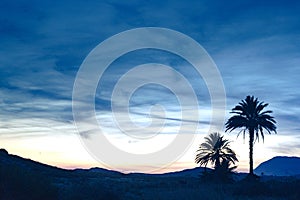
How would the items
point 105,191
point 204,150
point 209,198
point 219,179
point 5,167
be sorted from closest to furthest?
point 5,167, point 105,191, point 209,198, point 219,179, point 204,150

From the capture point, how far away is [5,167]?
22688mm

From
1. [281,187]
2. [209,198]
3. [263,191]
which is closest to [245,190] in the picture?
[263,191]

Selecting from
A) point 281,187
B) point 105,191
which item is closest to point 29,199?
point 105,191

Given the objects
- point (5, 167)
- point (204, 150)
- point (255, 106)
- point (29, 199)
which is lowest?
point (29, 199)

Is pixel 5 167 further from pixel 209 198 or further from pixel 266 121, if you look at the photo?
pixel 266 121

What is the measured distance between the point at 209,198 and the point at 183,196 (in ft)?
5.62

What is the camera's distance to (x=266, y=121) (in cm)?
5353

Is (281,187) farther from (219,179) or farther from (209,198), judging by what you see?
(219,179)

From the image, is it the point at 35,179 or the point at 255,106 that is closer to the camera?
the point at 35,179

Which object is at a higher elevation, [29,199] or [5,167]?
[5,167]

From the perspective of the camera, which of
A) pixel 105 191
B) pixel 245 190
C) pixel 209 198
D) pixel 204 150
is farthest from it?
pixel 204 150

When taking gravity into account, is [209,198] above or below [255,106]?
below

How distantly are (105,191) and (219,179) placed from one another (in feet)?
95.0

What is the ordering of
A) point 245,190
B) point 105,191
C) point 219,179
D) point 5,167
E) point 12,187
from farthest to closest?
point 219,179 < point 245,190 < point 105,191 < point 5,167 < point 12,187
